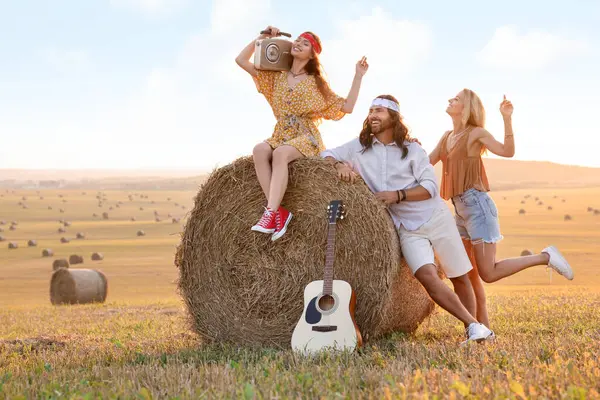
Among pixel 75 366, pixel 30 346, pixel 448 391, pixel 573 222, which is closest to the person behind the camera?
pixel 448 391

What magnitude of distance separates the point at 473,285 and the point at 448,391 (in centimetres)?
324

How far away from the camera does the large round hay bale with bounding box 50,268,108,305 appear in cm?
1703

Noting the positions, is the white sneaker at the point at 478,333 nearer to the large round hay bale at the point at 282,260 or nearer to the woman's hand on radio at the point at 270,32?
Result: the large round hay bale at the point at 282,260

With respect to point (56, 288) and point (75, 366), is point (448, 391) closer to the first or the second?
point (75, 366)

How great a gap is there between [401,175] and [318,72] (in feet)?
4.49

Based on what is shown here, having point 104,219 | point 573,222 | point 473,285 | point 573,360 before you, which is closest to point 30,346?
point 473,285

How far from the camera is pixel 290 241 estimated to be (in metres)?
6.98

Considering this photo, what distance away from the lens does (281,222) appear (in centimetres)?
682

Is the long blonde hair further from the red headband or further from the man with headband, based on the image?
the red headband

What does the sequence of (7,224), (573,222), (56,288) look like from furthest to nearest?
(7,224), (573,222), (56,288)

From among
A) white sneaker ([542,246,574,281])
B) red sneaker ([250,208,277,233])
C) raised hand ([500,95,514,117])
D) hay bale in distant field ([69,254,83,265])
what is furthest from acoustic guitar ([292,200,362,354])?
hay bale in distant field ([69,254,83,265])

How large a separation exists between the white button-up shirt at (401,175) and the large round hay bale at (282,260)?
168 mm

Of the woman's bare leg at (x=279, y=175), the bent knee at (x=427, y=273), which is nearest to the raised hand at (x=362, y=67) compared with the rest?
the woman's bare leg at (x=279, y=175)

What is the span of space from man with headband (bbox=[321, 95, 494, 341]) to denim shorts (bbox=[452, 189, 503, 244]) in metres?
0.33
